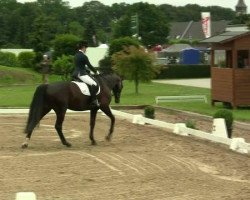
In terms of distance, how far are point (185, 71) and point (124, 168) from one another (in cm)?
4817

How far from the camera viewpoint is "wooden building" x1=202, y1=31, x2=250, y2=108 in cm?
2423

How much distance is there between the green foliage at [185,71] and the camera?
185ft

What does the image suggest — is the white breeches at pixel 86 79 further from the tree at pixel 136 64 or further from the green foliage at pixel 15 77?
the green foliage at pixel 15 77

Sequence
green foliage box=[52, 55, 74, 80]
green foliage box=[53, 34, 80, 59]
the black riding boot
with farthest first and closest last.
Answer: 1. green foliage box=[53, 34, 80, 59]
2. green foliage box=[52, 55, 74, 80]
3. the black riding boot

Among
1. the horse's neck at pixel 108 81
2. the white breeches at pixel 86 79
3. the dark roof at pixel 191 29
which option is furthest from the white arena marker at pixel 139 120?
the dark roof at pixel 191 29

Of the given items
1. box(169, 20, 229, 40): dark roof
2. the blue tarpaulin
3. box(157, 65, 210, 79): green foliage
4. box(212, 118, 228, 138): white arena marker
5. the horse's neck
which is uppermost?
box(169, 20, 229, 40): dark roof

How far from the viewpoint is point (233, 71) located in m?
24.3

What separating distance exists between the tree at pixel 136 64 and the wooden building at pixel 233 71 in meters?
8.83

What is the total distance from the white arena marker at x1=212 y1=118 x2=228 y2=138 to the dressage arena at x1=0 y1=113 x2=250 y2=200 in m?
0.55

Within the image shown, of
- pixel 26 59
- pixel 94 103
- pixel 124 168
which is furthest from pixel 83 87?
pixel 26 59

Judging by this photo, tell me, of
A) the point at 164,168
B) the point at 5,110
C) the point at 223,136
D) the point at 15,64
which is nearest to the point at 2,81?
the point at 15,64

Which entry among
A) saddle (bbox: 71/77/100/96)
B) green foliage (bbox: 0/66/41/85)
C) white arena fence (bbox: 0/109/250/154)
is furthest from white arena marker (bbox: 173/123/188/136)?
green foliage (bbox: 0/66/41/85)

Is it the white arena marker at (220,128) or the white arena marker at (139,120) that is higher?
the white arena marker at (220,128)

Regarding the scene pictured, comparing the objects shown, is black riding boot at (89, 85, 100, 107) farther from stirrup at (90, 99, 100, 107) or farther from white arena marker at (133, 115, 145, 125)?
white arena marker at (133, 115, 145, 125)
